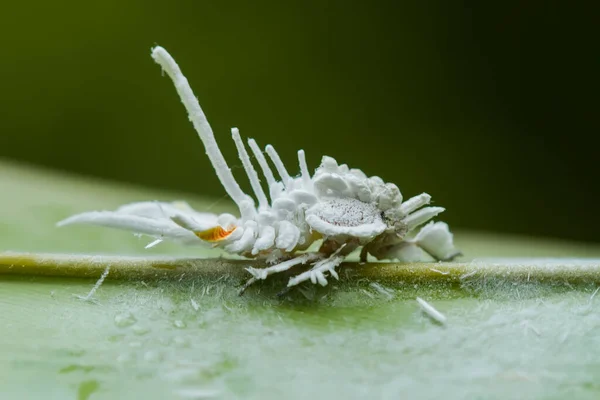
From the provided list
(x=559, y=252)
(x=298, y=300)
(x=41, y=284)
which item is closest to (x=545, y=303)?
(x=298, y=300)

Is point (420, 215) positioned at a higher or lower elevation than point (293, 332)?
higher

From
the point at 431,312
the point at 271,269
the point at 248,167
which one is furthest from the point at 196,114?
the point at 431,312

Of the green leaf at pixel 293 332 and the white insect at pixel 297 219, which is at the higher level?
the white insect at pixel 297 219

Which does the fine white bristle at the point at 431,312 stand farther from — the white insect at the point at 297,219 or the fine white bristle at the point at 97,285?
the fine white bristle at the point at 97,285

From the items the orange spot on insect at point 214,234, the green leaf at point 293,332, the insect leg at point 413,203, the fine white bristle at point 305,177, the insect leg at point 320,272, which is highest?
the fine white bristle at point 305,177

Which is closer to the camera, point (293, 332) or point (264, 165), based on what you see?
point (293, 332)

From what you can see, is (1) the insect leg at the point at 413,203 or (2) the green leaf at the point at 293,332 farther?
(1) the insect leg at the point at 413,203

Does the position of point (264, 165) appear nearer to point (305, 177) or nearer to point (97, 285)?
point (305, 177)

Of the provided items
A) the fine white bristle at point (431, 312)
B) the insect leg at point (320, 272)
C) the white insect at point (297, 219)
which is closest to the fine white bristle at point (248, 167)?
the white insect at point (297, 219)
